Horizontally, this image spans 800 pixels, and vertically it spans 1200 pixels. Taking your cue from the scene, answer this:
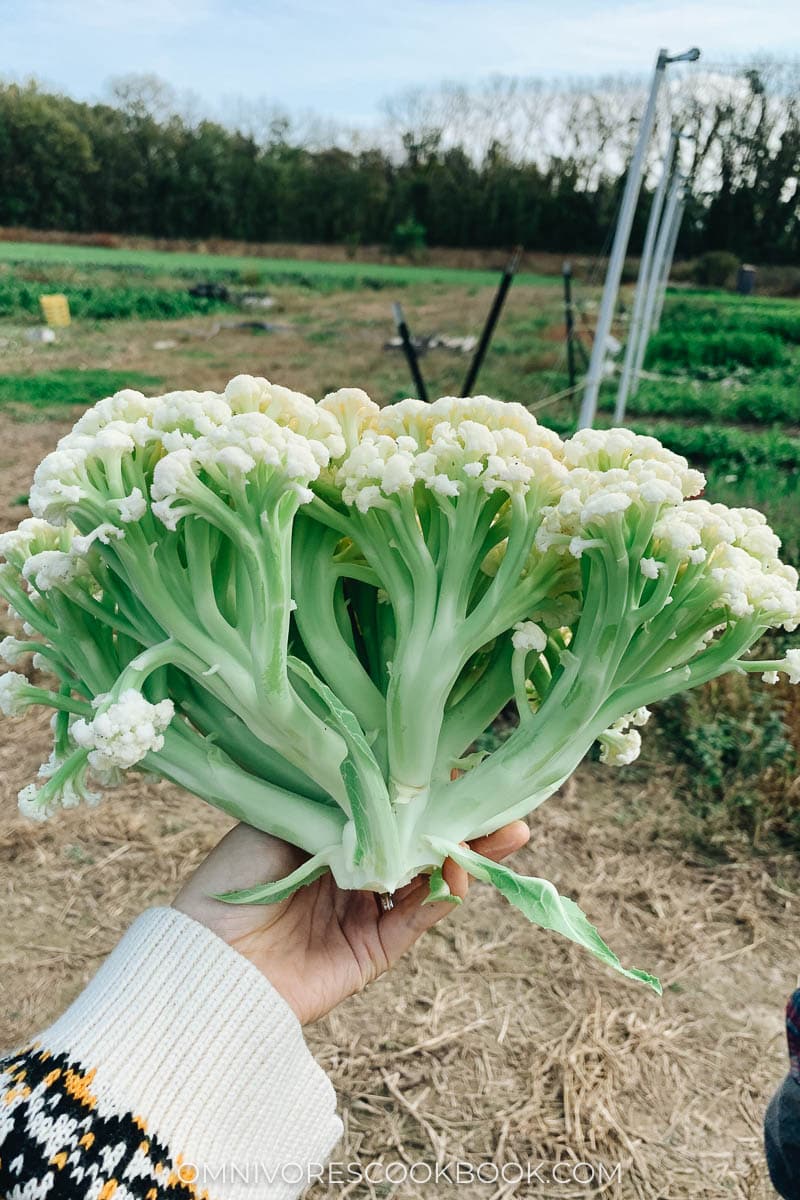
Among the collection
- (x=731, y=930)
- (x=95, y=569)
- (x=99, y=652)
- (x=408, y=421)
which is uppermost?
(x=408, y=421)

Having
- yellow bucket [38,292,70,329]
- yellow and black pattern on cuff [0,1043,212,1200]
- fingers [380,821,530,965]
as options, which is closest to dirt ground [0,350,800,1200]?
fingers [380,821,530,965]

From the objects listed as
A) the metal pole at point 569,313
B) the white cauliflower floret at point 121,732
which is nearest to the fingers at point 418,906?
the white cauliflower floret at point 121,732

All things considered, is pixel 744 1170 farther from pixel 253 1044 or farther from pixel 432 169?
pixel 432 169

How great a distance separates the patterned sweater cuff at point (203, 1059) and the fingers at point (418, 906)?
0.23 m

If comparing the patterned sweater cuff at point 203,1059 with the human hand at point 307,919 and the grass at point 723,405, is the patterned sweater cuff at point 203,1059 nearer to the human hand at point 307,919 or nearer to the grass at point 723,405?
the human hand at point 307,919

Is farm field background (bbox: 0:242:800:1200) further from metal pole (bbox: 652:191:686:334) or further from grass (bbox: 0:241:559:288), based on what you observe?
metal pole (bbox: 652:191:686:334)

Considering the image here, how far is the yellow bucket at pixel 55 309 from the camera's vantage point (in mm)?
5219

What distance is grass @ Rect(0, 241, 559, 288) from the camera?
17.0 ft

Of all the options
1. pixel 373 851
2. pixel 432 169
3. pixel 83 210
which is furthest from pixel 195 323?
pixel 373 851

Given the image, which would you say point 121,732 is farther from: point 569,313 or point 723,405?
point 723,405

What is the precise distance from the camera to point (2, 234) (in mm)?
5062

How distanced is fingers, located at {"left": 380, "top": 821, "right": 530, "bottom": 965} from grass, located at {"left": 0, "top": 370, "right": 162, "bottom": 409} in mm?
4652

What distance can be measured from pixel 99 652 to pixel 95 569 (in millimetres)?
120

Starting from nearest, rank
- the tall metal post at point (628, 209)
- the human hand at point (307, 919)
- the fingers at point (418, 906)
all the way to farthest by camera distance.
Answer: the human hand at point (307, 919), the fingers at point (418, 906), the tall metal post at point (628, 209)
